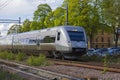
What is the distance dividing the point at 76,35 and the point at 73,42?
100 cm

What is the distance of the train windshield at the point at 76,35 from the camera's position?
29244 millimetres

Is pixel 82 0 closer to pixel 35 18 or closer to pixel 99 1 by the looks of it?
pixel 99 1

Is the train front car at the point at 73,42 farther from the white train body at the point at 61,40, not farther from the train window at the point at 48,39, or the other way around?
the train window at the point at 48,39

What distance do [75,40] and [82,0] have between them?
3491 centimetres

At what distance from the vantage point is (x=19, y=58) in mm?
31719

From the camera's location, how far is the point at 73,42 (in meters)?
28.9

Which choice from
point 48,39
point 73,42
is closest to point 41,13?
point 48,39

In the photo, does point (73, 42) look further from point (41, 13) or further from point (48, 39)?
point (41, 13)

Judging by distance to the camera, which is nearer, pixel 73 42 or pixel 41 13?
pixel 73 42

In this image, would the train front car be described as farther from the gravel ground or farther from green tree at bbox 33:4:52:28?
green tree at bbox 33:4:52:28

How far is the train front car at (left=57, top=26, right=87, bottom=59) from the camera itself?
94.1ft

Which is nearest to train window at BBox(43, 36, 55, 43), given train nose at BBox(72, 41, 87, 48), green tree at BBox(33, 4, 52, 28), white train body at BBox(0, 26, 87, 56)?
white train body at BBox(0, 26, 87, 56)

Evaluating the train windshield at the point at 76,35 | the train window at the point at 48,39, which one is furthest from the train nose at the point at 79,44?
the train window at the point at 48,39

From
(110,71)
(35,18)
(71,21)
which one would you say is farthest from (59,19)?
(110,71)
